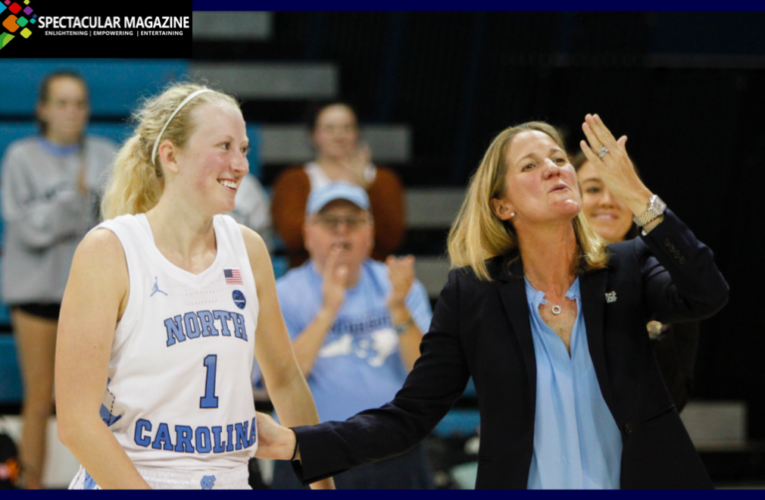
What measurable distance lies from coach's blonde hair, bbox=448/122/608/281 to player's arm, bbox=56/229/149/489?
92 cm

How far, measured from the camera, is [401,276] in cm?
307

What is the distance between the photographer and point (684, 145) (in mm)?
4297

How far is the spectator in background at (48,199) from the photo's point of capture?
422 centimetres

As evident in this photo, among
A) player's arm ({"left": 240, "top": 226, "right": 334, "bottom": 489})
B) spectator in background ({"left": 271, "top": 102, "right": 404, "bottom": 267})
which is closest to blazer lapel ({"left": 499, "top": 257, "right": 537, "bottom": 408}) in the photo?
player's arm ({"left": 240, "top": 226, "right": 334, "bottom": 489})

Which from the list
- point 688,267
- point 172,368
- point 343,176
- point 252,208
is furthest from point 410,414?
point 343,176

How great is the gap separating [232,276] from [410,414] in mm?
575

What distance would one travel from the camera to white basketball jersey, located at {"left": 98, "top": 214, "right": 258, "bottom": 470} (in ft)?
5.99

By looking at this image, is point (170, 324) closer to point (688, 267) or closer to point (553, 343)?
point (553, 343)

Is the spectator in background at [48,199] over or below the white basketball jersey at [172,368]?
over

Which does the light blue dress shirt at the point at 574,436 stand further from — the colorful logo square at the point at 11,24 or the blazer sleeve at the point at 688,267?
the colorful logo square at the point at 11,24

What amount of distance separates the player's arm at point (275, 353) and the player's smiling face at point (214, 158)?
0.66 ft

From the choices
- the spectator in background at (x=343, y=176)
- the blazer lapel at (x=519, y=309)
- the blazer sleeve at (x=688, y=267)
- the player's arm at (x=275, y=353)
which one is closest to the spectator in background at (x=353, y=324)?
the player's arm at (x=275, y=353)

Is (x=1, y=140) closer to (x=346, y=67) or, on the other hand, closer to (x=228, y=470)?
(x=346, y=67)

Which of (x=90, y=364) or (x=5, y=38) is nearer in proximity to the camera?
(x=90, y=364)
